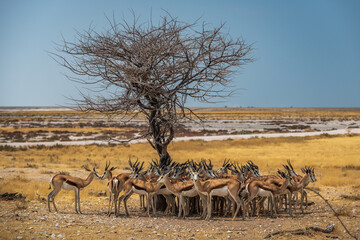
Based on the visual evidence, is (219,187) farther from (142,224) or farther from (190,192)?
(142,224)

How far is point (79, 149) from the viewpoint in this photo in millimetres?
37344

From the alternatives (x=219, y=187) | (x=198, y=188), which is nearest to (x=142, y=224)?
(x=198, y=188)

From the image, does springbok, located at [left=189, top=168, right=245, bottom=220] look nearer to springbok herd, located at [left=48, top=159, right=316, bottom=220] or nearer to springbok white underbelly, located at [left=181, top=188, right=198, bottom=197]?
springbok herd, located at [left=48, top=159, right=316, bottom=220]

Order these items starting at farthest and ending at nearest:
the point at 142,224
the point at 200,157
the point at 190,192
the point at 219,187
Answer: the point at 200,157 < the point at 190,192 < the point at 219,187 < the point at 142,224

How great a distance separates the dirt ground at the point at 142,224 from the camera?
9.67 meters

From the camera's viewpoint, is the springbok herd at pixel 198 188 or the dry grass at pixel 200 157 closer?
the springbok herd at pixel 198 188

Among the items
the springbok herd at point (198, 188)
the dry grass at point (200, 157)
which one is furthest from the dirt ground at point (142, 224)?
the dry grass at point (200, 157)

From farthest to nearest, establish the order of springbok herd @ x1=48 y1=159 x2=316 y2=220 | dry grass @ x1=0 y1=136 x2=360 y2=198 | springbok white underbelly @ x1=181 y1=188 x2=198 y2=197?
dry grass @ x1=0 y1=136 x2=360 y2=198, springbok white underbelly @ x1=181 y1=188 x2=198 y2=197, springbok herd @ x1=48 y1=159 x2=316 y2=220

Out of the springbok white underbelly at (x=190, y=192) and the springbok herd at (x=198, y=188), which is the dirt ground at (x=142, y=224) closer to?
the springbok herd at (x=198, y=188)

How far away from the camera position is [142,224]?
1091 centimetres

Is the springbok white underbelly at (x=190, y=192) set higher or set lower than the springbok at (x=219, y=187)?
lower

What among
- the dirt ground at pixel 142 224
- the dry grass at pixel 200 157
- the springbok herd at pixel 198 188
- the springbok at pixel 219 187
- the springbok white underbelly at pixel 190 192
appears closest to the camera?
the dirt ground at pixel 142 224

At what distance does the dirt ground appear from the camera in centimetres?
967

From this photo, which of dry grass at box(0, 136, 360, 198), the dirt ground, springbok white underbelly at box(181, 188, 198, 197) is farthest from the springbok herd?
dry grass at box(0, 136, 360, 198)
